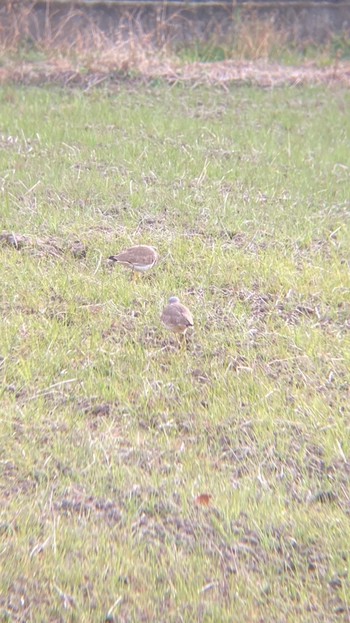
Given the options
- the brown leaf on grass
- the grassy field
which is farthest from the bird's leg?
the brown leaf on grass

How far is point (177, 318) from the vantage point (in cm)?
523

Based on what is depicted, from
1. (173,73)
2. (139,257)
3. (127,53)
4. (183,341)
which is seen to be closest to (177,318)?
(183,341)

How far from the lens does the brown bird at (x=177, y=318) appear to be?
5.23m

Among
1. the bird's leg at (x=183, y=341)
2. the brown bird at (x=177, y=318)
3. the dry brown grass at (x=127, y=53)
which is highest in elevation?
the brown bird at (x=177, y=318)

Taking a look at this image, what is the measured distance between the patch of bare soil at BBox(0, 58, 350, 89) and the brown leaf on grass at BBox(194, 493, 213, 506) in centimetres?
793

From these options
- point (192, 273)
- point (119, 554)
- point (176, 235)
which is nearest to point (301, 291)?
point (192, 273)

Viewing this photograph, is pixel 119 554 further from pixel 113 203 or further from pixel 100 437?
→ pixel 113 203

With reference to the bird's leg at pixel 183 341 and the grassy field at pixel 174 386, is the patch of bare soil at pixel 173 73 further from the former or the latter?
the bird's leg at pixel 183 341

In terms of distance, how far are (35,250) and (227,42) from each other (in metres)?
7.85

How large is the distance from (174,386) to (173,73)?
7.57m

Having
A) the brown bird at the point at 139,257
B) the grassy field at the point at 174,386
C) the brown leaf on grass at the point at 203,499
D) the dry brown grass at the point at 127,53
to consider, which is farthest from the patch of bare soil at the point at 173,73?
the brown leaf on grass at the point at 203,499

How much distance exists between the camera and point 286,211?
751 cm

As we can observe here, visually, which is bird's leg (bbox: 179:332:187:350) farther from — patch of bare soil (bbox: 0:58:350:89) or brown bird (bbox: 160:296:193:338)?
patch of bare soil (bbox: 0:58:350:89)

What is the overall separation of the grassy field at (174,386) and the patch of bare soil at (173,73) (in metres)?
2.49
